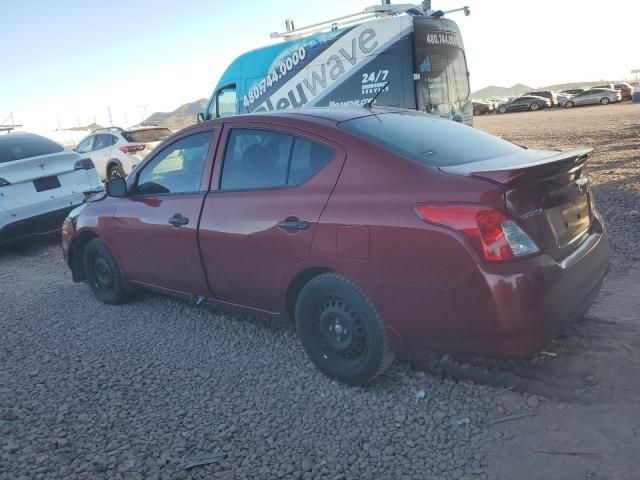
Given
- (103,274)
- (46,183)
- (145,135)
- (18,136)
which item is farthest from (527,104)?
(103,274)

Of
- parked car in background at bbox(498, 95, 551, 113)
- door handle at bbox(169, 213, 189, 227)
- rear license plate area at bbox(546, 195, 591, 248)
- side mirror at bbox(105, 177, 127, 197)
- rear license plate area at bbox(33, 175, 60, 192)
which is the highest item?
side mirror at bbox(105, 177, 127, 197)

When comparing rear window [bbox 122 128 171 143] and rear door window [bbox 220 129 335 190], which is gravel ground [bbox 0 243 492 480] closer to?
rear door window [bbox 220 129 335 190]

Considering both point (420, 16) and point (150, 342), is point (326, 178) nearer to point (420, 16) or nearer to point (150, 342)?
point (150, 342)

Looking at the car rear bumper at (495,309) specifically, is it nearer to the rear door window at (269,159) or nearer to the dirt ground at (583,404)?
the dirt ground at (583,404)

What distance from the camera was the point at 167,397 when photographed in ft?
11.5

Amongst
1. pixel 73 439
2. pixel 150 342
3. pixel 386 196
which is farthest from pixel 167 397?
pixel 386 196

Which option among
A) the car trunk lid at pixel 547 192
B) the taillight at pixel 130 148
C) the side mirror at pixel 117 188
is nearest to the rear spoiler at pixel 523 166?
the car trunk lid at pixel 547 192

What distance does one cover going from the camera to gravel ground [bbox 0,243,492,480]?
9.27 feet

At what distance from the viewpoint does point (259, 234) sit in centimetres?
367

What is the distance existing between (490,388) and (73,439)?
7.70ft

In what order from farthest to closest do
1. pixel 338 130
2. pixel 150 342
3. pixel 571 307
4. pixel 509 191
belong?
pixel 150 342, pixel 338 130, pixel 571 307, pixel 509 191

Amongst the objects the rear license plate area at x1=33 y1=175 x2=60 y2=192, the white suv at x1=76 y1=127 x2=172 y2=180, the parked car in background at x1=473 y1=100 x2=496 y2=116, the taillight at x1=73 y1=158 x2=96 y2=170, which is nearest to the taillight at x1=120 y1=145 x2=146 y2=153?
the white suv at x1=76 y1=127 x2=172 y2=180

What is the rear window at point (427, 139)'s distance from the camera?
3338 mm

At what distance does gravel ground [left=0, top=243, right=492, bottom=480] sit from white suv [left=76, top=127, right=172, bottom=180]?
34.1 feet
